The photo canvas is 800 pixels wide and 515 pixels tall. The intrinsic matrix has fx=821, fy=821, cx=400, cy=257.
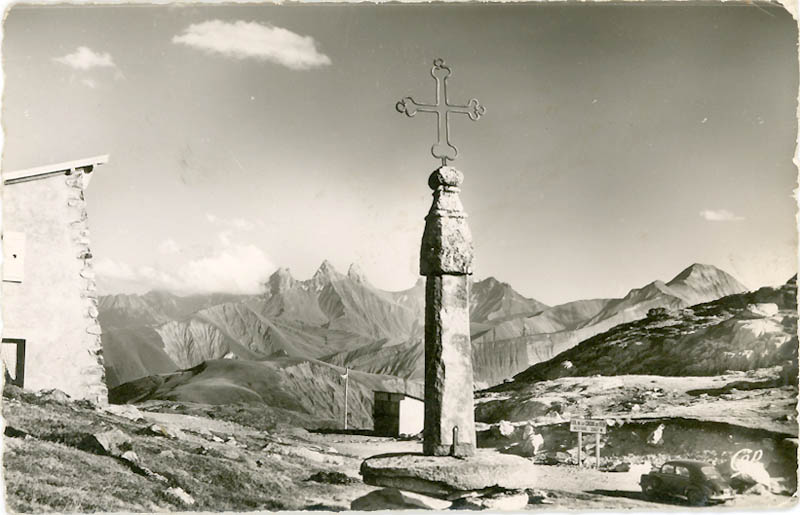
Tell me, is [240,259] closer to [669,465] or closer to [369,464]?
Answer: [369,464]

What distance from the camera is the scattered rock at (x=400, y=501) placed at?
810 cm

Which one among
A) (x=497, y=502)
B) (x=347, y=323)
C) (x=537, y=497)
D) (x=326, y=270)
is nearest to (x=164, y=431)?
(x=326, y=270)

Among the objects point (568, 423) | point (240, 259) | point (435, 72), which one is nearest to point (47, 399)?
point (240, 259)

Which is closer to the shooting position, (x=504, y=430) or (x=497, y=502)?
(x=497, y=502)

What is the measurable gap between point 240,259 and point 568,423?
6020 millimetres

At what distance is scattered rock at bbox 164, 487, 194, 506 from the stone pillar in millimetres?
2653

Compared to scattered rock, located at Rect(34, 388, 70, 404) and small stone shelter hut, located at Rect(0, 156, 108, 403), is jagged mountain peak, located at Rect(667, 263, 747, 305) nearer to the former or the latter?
small stone shelter hut, located at Rect(0, 156, 108, 403)

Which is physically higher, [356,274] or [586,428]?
[356,274]

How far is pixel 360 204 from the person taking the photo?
12438mm

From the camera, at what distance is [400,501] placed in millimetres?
8195

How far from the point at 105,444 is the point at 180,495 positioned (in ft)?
3.67

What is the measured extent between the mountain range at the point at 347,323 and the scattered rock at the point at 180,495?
506 centimetres

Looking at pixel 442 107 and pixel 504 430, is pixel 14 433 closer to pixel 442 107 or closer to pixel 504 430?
pixel 442 107

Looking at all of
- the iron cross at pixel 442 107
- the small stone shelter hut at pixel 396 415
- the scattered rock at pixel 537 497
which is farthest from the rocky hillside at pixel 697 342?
the iron cross at pixel 442 107
